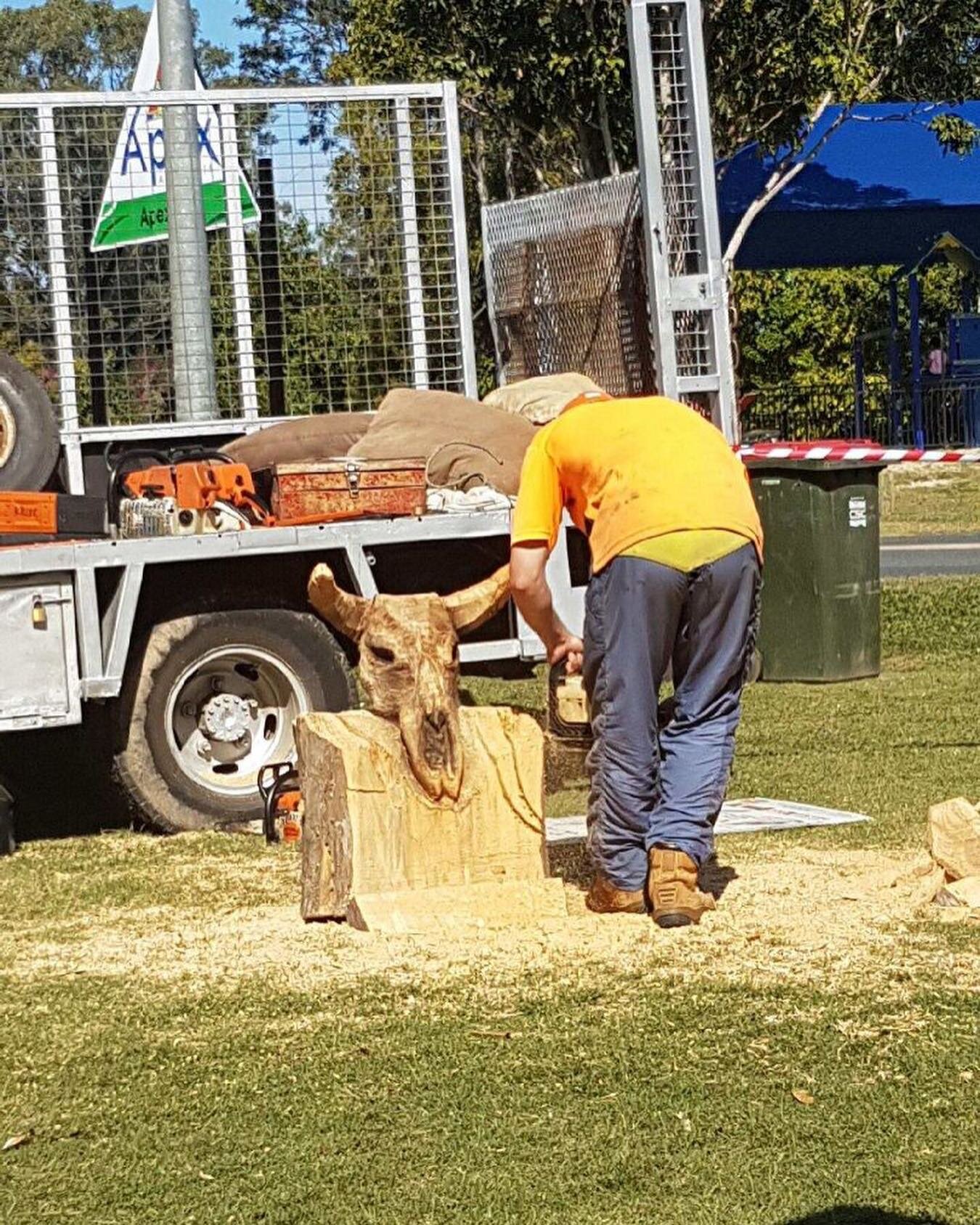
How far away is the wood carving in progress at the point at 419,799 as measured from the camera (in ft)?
20.3

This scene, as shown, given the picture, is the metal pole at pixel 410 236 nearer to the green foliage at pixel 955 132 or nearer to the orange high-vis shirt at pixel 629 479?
the orange high-vis shirt at pixel 629 479

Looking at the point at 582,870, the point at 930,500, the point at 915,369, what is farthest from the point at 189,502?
the point at 915,369

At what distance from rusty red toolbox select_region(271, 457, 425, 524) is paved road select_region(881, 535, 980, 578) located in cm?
896

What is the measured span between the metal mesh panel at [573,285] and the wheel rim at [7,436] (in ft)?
8.21

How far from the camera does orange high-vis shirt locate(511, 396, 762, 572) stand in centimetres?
614

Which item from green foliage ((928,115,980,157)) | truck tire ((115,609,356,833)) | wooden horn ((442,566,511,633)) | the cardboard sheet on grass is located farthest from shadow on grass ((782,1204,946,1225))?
green foliage ((928,115,980,157))

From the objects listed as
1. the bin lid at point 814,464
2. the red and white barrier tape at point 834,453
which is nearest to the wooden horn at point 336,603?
the red and white barrier tape at point 834,453

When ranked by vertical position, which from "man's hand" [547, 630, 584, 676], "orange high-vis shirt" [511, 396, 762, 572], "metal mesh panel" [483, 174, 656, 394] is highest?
"metal mesh panel" [483, 174, 656, 394]

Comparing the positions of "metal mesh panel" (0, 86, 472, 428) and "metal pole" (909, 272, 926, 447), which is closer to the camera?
"metal mesh panel" (0, 86, 472, 428)

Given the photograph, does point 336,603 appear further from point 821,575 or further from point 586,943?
point 821,575

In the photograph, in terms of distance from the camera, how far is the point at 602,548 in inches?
245

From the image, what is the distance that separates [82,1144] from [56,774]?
5.63 m

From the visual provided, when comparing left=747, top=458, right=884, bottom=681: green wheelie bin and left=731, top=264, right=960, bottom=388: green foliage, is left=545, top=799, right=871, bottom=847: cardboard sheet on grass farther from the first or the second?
left=731, top=264, right=960, bottom=388: green foliage

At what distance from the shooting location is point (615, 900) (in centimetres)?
623
